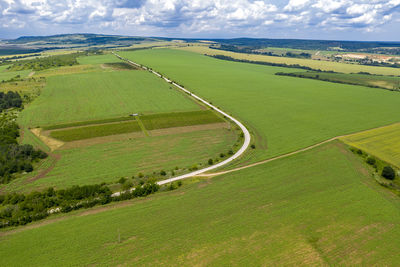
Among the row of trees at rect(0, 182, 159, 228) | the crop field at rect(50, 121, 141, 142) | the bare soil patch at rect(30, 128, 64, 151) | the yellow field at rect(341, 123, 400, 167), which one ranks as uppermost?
the yellow field at rect(341, 123, 400, 167)

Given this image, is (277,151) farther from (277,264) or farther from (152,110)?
(152,110)

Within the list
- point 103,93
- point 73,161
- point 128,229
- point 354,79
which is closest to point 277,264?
point 128,229

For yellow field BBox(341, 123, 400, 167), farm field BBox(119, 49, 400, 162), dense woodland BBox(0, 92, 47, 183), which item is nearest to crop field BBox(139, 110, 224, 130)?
farm field BBox(119, 49, 400, 162)

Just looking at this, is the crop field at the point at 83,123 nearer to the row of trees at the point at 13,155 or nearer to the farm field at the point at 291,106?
the row of trees at the point at 13,155

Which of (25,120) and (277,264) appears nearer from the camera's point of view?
(277,264)

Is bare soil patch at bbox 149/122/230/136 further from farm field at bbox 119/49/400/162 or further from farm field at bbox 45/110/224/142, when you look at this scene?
farm field at bbox 119/49/400/162

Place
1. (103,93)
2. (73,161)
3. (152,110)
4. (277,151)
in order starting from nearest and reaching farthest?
1. (73,161)
2. (277,151)
3. (152,110)
4. (103,93)

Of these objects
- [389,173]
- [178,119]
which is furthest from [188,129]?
[389,173]
